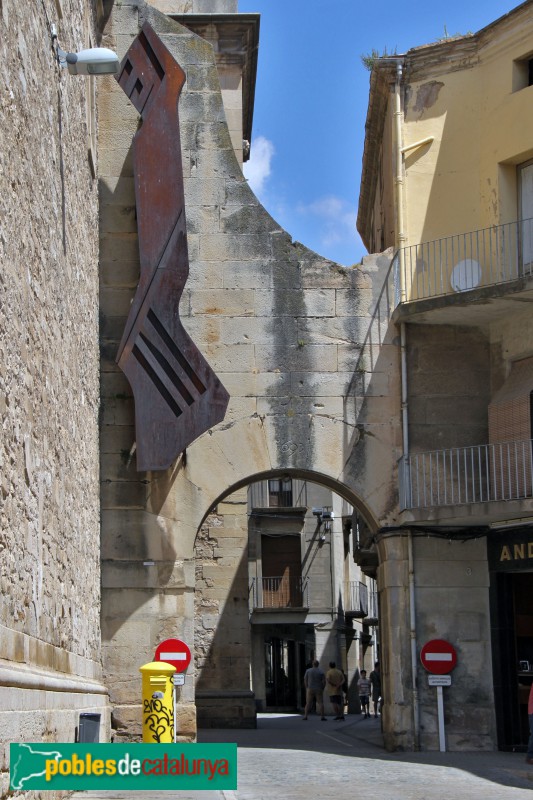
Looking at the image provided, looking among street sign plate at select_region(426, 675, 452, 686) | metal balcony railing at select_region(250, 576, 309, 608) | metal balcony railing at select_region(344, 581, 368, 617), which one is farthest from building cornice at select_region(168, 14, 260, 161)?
metal balcony railing at select_region(344, 581, 368, 617)

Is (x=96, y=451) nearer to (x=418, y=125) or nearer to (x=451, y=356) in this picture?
(x=451, y=356)

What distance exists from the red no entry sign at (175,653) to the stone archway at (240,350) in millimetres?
408

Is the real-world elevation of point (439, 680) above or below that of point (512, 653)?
below

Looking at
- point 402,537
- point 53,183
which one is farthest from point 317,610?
point 53,183

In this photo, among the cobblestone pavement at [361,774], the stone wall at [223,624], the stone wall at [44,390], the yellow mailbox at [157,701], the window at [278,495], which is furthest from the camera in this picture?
the window at [278,495]

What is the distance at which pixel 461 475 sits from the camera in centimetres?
1706

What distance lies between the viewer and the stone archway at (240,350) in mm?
16594

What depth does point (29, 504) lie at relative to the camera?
30.4 ft

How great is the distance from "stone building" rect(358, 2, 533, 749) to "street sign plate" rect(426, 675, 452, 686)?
4.3 inches

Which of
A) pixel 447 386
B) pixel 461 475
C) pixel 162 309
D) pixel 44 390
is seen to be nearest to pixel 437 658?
pixel 461 475

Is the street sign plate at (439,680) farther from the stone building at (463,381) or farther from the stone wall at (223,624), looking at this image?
the stone wall at (223,624)

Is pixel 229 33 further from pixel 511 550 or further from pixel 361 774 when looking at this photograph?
pixel 361 774

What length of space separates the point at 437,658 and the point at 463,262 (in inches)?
200

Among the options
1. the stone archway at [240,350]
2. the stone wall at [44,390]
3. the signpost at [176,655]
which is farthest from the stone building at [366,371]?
the stone wall at [44,390]
